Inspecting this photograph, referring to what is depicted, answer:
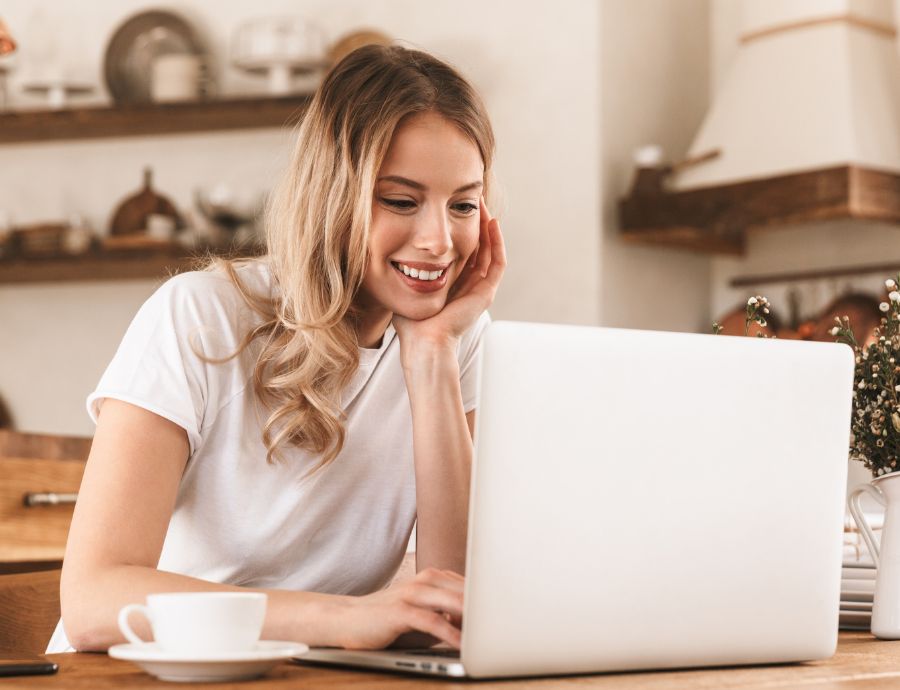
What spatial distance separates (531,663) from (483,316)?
0.96 metres

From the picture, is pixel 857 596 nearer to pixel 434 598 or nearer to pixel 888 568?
pixel 888 568

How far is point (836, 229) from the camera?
3766mm

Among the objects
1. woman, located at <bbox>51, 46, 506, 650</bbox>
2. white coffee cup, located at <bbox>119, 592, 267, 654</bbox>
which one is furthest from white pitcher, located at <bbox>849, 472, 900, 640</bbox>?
white coffee cup, located at <bbox>119, 592, 267, 654</bbox>

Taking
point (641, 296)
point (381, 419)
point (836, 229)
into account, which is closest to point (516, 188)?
point (641, 296)

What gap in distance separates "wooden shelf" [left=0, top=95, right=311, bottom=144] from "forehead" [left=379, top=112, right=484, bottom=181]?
2107 mm

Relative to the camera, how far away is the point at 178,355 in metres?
1.42

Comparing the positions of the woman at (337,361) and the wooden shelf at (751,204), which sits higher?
the wooden shelf at (751,204)

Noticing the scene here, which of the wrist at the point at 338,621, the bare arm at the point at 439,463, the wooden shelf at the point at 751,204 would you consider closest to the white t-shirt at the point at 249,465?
the bare arm at the point at 439,463

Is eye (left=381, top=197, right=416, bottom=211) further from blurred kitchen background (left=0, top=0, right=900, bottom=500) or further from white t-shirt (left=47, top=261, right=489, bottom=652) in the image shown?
blurred kitchen background (left=0, top=0, right=900, bottom=500)

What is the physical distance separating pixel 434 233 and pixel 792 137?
225 centimetres

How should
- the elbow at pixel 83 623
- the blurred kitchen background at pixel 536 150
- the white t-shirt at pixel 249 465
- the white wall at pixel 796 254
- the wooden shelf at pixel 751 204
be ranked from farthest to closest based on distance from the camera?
the white wall at pixel 796 254, the blurred kitchen background at pixel 536 150, the wooden shelf at pixel 751 204, the white t-shirt at pixel 249 465, the elbow at pixel 83 623

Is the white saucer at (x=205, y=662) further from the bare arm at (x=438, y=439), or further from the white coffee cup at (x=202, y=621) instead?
the bare arm at (x=438, y=439)

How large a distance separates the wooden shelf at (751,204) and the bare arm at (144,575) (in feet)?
7.88

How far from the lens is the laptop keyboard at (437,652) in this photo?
1048 mm
